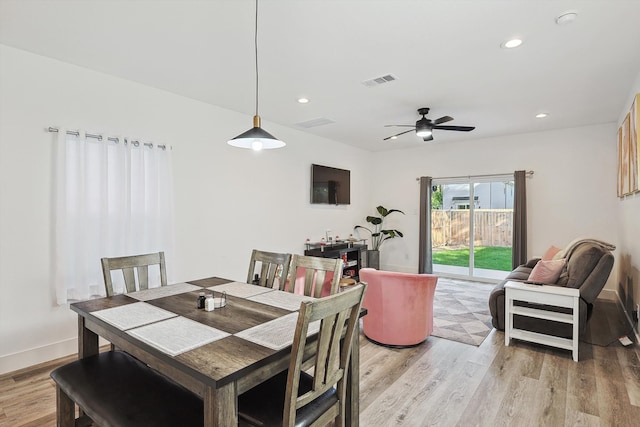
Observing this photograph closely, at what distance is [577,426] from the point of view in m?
2.05

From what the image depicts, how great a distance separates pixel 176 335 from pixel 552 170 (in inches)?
247

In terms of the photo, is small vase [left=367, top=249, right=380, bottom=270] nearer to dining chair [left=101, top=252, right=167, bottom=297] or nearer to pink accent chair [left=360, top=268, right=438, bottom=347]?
pink accent chair [left=360, top=268, right=438, bottom=347]

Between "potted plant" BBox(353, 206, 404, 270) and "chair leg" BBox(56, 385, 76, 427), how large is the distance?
5422 millimetres

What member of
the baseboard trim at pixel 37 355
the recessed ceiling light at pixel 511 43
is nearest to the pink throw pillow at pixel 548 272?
the recessed ceiling light at pixel 511 43

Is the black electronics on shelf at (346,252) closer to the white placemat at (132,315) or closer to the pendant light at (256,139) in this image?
the pendant light at (256,139)

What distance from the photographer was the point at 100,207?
318cm

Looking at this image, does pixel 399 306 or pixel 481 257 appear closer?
pixel 399 306

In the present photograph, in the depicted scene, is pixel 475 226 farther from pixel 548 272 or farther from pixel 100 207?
pixel 100 207

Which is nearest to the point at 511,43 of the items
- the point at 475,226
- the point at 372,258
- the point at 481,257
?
the point at 475,226

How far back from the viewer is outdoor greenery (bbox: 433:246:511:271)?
618 cm

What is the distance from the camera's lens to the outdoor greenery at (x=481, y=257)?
243 inches

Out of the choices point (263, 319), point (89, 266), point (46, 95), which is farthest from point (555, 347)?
point (46, 95)

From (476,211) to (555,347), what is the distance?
3598mm

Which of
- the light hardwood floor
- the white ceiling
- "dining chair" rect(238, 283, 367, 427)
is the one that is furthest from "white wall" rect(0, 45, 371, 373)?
"dining chair" rect(238, 283, 367, 427)
